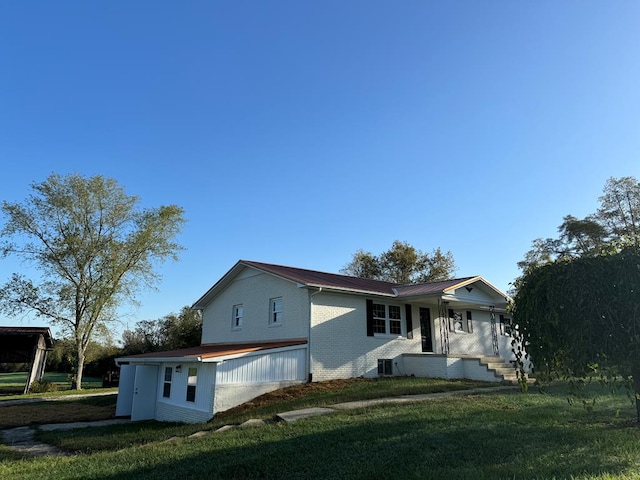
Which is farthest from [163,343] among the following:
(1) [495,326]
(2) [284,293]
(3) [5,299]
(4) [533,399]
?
(4) [533,399]

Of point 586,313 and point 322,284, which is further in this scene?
point 322,284

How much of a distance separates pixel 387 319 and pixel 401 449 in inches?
516

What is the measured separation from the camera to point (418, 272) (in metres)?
44.8

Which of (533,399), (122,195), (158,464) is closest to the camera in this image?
(158,464)

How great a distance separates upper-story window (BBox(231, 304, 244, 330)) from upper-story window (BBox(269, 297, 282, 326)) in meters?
2.42

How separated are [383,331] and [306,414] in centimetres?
942

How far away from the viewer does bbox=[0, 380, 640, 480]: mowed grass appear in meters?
5.35

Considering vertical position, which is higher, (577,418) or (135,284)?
(135,284)

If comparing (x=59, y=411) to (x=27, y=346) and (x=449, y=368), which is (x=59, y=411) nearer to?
(x=449, y=368)

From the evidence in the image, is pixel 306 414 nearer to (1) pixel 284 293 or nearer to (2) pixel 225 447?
(2) pixel 225 447

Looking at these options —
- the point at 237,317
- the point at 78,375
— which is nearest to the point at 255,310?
the point at 237,317

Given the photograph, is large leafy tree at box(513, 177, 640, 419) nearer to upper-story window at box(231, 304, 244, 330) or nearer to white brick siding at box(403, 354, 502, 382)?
white brick siding at box(403, 354, 502, 382)

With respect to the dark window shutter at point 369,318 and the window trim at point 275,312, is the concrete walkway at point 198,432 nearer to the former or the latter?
the dark window shutter at point 369,318

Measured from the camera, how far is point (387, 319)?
756 inches
